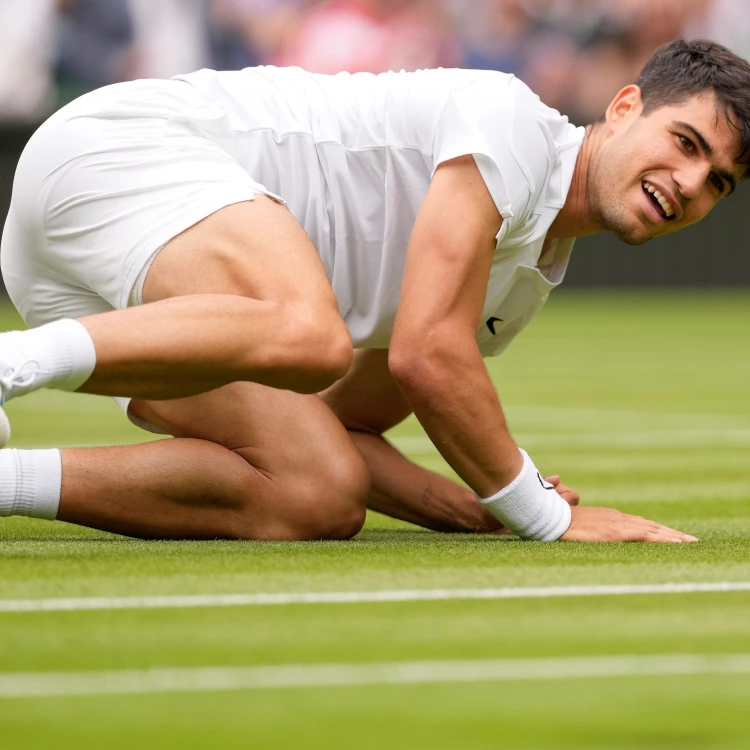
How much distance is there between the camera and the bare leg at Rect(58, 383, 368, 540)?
9.35 ft

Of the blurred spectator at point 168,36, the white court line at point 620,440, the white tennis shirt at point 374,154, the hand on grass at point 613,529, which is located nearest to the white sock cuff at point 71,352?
the white tennis shirt at point 374,154

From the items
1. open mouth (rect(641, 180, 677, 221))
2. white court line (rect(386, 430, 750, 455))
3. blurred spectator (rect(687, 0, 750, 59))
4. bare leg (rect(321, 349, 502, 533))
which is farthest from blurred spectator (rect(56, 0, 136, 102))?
open mouth (rect(641, 180, 677, 221))

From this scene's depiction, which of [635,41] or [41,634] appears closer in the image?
[41,634]

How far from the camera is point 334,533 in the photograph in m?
2.96

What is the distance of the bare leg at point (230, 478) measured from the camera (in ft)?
9.35

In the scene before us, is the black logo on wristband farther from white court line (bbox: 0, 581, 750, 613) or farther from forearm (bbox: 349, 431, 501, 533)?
white court line (bbox: 0, 581, 750, 613)

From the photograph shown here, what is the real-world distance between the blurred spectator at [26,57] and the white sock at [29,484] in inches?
401

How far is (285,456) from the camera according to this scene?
115 inches

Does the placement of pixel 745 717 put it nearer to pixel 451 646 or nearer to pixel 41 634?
pixel 451 646

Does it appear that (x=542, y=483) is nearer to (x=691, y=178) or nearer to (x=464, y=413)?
(x=464, y=413)

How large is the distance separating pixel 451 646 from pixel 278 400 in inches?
45.7

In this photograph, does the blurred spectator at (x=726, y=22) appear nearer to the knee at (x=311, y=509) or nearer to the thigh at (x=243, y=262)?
the knee at (x=311, y=509)

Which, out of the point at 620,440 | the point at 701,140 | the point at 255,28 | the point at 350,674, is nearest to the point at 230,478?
the point at 701,140

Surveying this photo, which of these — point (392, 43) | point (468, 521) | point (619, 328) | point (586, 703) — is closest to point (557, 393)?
point (468, 521)
